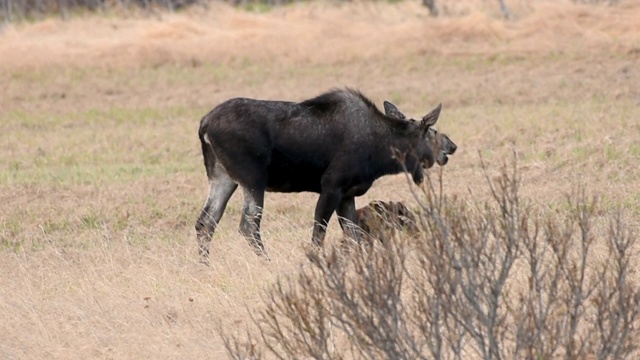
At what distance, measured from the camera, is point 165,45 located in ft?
97.7

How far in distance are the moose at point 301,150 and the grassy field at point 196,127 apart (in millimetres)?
410

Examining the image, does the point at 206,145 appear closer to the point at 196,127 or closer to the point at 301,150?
the point at 301,150

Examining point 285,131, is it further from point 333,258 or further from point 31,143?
point 31,143

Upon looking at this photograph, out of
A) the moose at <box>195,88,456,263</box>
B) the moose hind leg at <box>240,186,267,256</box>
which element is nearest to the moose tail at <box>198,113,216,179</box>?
the moose at <box>195,88,456,263</box>

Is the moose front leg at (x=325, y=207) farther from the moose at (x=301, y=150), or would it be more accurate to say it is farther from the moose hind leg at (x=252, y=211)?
the moose hind leg at (x=252, y=211)

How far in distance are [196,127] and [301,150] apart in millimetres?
9963

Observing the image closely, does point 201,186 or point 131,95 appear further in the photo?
point 131,95

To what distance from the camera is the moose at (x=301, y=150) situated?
39.2ft

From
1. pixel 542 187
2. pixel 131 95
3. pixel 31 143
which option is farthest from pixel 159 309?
pixel 131 95

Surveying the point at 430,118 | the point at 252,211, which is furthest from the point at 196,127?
the point at 252,211

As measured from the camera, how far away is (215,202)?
12.5m

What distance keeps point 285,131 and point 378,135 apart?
34.5 inches

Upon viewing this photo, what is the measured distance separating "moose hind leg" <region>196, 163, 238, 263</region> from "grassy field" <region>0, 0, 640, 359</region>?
0.66ft

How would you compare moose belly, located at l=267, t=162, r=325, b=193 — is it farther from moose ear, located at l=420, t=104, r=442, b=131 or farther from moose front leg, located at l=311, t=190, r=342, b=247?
moose ear, located at l=420, t=104, r=442, b=131
